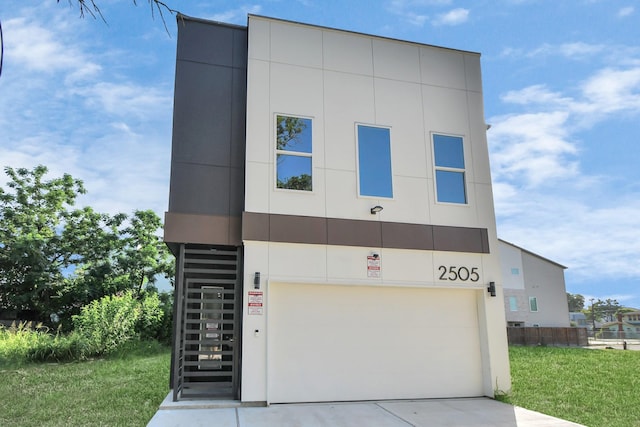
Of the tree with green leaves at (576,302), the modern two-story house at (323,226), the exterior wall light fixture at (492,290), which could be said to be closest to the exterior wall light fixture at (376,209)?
the modern two-story house at (323,226)

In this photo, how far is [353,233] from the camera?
27.4 ft

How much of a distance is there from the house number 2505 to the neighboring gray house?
2334 centimetres

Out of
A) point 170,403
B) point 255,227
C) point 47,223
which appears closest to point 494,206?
point 255,227

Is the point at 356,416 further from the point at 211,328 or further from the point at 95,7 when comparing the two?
the point at 95,7

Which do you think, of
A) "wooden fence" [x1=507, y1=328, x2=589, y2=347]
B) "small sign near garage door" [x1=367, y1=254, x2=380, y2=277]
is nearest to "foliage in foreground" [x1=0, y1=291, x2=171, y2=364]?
"small sign near garage door" [x1=367, y1=254, x2=380, y2=277]

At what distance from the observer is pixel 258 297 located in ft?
25.3

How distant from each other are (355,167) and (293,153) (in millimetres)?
1171

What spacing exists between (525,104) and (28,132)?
622 inches

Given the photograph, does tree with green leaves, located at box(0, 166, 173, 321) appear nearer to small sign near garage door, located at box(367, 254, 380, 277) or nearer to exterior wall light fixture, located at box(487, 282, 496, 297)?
small sign near garage door, located at box(367, 254, 380, 277)

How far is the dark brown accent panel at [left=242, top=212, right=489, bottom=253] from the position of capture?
26.1 ft

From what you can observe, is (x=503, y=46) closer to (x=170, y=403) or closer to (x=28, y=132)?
(x=170, y=403)

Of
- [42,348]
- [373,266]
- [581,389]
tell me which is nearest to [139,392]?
[373,266]

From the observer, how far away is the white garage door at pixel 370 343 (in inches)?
310

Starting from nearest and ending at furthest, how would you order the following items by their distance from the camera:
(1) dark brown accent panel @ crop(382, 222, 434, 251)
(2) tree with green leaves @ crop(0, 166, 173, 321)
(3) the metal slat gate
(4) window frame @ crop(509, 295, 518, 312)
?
1. (3) the metal slat gate
2. (1) dark brown accent panel @ crop(382, 222, 434, 251)
3. (2) tree with green leaves @ crop(0, 166, 173, 321)
4. (4) window frame @ crop(509, 295, 518, 312)
